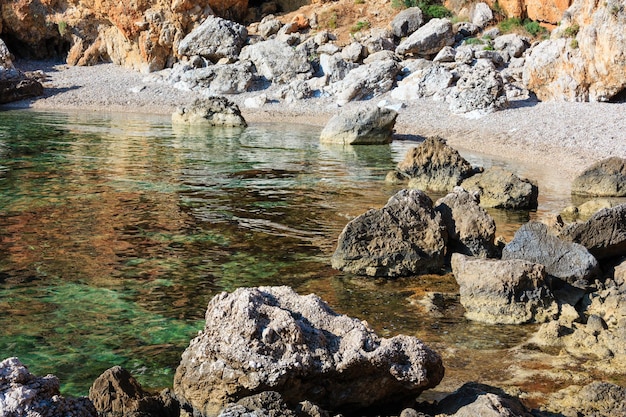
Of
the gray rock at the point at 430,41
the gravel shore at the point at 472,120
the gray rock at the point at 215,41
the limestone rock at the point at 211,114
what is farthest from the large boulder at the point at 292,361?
the gray rock at the point at 215,41

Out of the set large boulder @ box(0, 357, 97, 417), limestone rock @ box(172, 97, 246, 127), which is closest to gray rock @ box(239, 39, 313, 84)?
limestone rock @ box(172, 97, 246, 127)

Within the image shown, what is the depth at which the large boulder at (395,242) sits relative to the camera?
8.85 meters

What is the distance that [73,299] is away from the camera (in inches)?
303

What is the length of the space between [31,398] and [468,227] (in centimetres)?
642

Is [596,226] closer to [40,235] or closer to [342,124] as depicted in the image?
[40,235]

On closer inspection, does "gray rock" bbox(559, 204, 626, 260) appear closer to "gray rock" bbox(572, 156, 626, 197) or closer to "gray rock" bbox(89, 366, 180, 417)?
"gray rock" bbox(89, 366, 180, 417)

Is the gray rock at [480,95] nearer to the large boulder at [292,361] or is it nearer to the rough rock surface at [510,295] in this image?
the rough rock surface at [510,295]

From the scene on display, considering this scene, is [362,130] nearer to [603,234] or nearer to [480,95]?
[480,95]

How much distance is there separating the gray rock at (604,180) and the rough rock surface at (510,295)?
7.39 metres

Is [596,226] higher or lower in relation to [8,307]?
higher

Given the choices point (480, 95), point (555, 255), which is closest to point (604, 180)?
point (555, 255)

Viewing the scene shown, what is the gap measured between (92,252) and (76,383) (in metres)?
3.72

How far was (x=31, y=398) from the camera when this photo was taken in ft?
13.2

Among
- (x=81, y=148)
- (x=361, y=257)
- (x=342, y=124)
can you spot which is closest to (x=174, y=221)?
(x=361, y=257)
